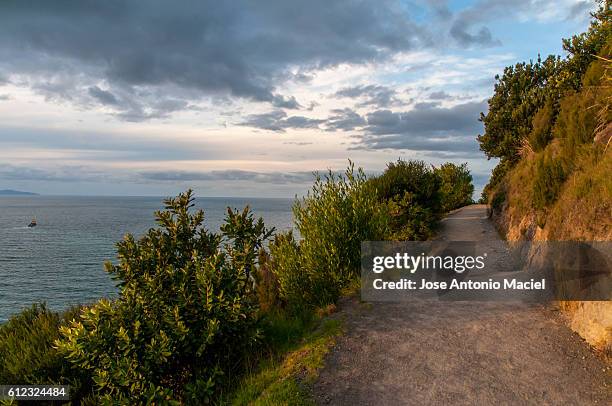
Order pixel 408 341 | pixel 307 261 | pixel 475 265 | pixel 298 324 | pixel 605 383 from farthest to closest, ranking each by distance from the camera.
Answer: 1. pixel 475 265
2. pixel 307 261
3. pixel 298 324
4. pixel 408 341
5. pixel 605 383

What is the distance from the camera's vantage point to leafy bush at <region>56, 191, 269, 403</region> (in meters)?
8.54

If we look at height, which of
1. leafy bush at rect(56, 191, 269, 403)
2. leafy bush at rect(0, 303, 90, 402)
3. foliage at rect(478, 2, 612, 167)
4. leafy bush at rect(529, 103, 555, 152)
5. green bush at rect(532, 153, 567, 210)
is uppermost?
foliage at rect(478, 2, 612, 167)

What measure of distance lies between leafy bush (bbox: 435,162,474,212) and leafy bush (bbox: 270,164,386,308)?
26957 millimetres

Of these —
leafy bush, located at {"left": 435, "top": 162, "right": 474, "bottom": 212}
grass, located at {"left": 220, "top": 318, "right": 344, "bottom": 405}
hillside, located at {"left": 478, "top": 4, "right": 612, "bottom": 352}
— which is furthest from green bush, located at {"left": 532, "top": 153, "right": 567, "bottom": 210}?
leafy bush, located at {"left": 435, "top": 162, "right": 474, "bottom": 212}

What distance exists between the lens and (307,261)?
12758 mm

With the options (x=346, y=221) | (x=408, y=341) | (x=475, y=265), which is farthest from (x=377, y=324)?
(x=475, y=265)

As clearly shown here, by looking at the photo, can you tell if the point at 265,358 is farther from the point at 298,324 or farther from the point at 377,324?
the point at 377,324

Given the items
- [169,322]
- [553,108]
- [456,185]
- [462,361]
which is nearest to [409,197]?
[553,108]

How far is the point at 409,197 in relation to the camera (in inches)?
880

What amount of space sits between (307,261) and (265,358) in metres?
3.62

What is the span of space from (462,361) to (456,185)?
125ft

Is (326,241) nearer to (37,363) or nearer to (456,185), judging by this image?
(37,363)

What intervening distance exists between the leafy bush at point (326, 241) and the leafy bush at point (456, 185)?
2696 cm

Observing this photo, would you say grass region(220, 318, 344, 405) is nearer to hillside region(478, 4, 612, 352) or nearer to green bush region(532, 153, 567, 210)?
hillside region(478, 4, 612, 352)
